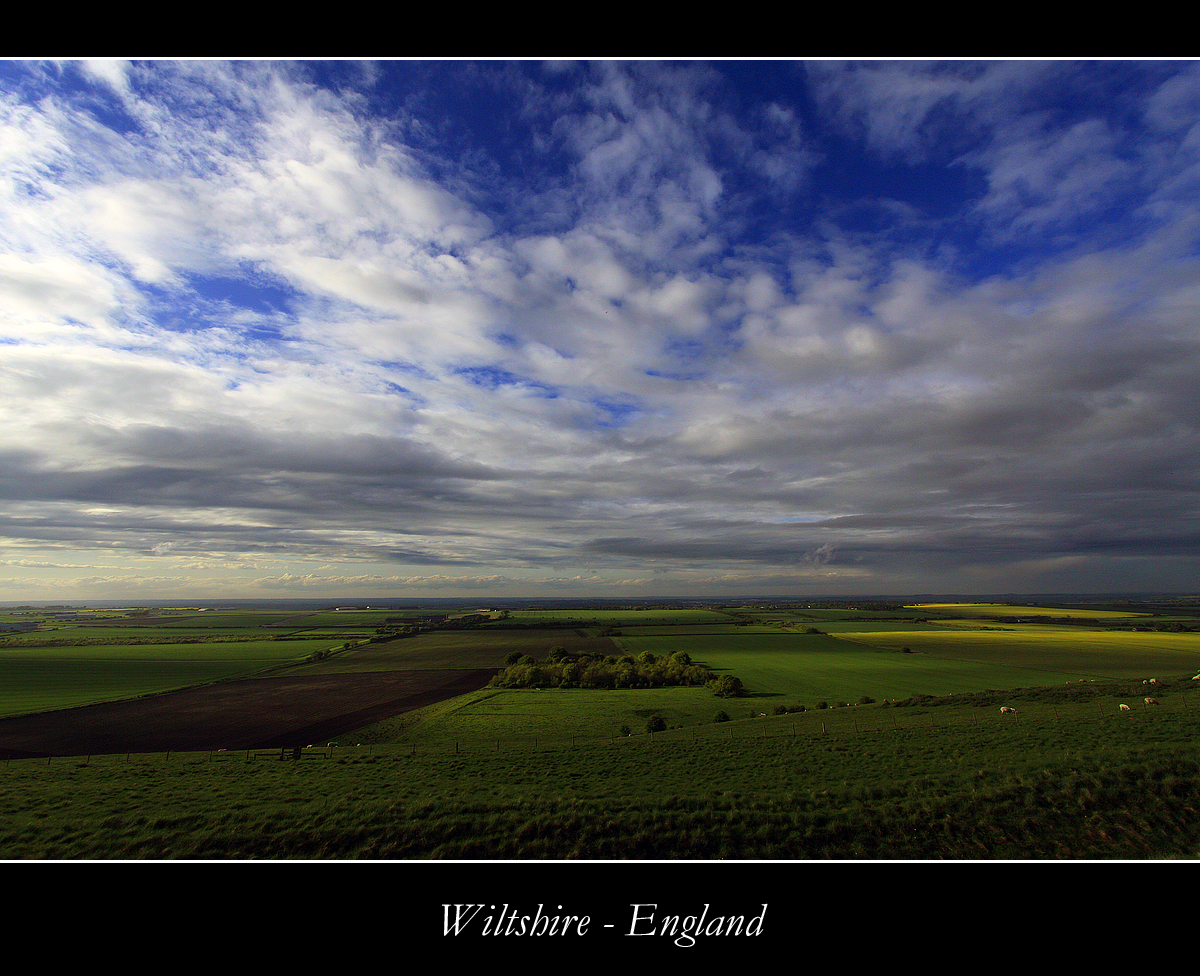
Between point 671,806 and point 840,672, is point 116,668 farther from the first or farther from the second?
point 840,672

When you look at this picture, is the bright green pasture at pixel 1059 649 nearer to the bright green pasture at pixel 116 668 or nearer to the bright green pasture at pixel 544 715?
the bright green pasture at pixel 544 715

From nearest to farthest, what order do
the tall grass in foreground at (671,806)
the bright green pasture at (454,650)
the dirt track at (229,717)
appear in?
the tall grass in foreground at (671,806) < the dirt track at (229,717) < the bright green pasture at (454,650)

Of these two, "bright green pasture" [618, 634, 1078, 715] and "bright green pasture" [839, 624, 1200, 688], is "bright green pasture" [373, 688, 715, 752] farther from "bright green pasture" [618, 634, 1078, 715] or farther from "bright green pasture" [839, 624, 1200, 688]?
"bright green pasture" [839, 624, 1200, 688]

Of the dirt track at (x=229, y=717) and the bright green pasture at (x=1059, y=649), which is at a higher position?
the bright green pasture at (x=1059, y=649)

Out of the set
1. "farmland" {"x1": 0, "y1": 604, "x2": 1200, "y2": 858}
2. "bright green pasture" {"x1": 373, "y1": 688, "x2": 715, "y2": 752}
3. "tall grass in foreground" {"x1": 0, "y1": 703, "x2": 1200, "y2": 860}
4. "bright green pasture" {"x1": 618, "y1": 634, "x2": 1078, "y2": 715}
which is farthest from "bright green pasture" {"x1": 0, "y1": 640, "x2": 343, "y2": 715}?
"bright green pasture" {"x1": 618, "y1": 634, "x2": 1078, "y2": 715}

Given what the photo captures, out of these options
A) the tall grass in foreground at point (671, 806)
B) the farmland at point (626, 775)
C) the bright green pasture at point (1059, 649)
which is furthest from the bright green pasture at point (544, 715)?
the bright green pasture at point (1059, 649)

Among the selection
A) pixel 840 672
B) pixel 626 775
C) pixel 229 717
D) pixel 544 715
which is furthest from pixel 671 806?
pixel 840 672
